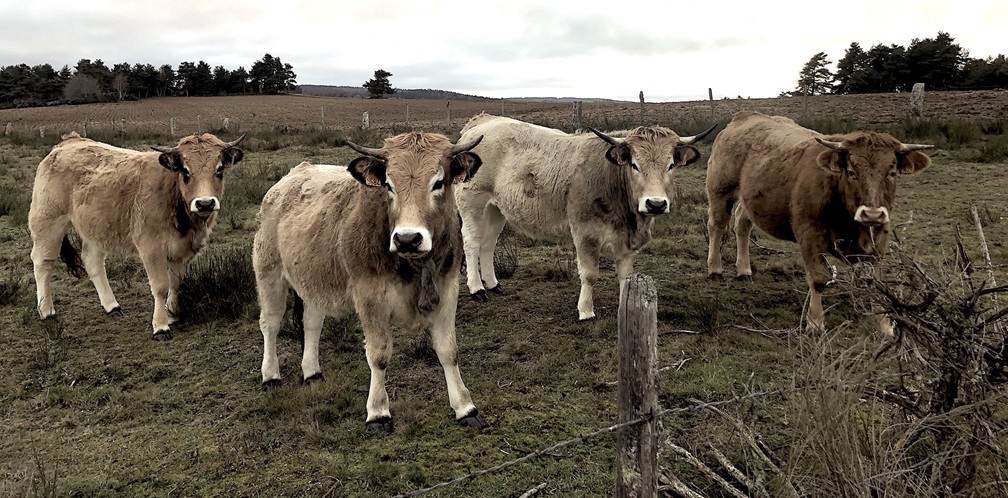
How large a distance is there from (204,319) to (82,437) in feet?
7.18

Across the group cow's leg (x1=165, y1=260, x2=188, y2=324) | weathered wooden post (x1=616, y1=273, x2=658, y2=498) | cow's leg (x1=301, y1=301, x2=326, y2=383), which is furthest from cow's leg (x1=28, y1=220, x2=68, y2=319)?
weathered wooden post (x1=616, y1=273, x2=658, y2=498)

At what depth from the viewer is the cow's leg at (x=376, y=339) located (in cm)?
395

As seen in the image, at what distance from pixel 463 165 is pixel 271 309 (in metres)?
2.10

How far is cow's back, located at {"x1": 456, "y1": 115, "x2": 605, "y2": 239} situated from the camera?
6.55 metres

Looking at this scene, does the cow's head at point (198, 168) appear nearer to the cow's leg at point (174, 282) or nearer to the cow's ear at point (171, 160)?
the cow's ear at point (171, 160)

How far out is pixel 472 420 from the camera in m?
4.21

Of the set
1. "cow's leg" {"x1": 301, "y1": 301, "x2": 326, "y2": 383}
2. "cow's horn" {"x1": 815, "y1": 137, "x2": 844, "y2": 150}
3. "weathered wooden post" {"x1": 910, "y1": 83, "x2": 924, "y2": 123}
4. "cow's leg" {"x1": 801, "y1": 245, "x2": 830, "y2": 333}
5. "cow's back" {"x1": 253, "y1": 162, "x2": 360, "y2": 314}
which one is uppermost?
"weathered wooden post" {"x1": 910, "y1": 83, "x2": 924, "y2": 123}

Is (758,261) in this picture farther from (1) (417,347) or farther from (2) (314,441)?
(2) (314,441)

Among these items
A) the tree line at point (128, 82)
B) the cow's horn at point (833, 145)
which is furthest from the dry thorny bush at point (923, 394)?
the tree line at point (128, 82)

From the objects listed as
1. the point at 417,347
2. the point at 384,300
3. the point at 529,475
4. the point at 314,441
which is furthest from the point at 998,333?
the point at 417,347

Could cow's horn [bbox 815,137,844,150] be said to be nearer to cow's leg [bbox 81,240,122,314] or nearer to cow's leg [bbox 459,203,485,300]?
cow's leg [bbox 459,203,485,300]

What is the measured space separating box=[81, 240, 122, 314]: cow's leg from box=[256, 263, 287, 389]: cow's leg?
285 cm

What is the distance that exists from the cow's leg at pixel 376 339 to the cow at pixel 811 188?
2.74 meters

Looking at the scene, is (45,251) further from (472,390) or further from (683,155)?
(683,155)
